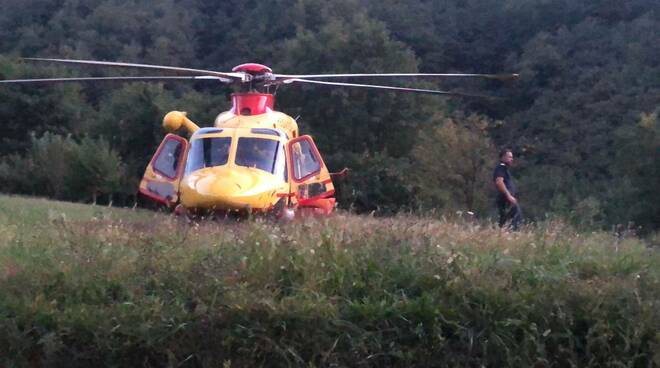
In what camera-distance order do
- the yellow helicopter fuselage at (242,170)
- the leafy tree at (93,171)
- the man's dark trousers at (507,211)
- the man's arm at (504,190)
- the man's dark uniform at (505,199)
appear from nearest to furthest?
1. the man's dark trousers at (507,211)
2. the yellow helicopter fuselage at (242,170)
3. the man's dark uniform at (505,199)
4. the man's arm at (504,190)
5. the leafy tree at (93,171)

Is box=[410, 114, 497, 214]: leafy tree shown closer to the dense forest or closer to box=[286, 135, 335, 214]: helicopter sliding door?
the dense forest

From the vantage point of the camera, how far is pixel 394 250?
806 centimetres

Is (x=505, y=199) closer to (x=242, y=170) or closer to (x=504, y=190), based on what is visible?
(x=504, y=190)

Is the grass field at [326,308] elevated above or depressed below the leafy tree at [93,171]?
above

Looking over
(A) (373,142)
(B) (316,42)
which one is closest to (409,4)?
(B) (316,42)

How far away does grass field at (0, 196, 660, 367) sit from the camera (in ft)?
23.2

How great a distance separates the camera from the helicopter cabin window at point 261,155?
14559 millimetres

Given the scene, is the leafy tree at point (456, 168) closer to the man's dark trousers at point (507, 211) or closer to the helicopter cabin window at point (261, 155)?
the helicopter cabin window at point (261, 155)

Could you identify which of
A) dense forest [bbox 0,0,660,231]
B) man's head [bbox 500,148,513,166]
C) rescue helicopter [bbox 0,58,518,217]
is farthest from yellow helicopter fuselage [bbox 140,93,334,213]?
dense forest [bbox 0,0,660,231]

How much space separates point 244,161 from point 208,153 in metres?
0.58

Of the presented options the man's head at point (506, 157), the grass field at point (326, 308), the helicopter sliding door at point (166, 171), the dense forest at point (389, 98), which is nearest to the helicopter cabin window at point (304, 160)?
the helicopter sliding door at point (166, 171)

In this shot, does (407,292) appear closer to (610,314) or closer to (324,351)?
(324,351)

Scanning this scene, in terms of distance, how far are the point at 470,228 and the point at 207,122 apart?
95.6ft

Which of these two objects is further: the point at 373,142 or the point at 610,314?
the point at 373,142
